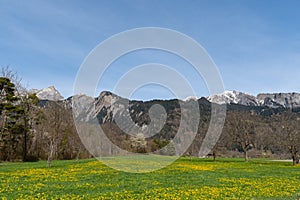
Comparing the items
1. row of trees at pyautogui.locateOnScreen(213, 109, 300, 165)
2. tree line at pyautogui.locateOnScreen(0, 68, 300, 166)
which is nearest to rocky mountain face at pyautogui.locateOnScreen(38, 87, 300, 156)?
tree line at pyautogui.locateOnScreen(0, 68, 300, 166)

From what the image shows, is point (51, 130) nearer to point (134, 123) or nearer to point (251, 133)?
point (134, 123)

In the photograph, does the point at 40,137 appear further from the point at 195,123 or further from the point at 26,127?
the point at 195,123

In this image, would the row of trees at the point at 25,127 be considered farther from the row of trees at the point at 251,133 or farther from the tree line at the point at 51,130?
the row of trees at the point at 251,133

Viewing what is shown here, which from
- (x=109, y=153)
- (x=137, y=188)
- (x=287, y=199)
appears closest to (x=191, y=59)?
(x=137, y=188)

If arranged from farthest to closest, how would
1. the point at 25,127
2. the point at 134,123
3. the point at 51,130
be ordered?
the point at 134,123, the point at 25,127, the point at 51,130

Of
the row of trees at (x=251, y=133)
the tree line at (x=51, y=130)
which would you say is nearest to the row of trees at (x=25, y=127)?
the tree line at (x=51, y=130)

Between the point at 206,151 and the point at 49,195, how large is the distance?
187 feet

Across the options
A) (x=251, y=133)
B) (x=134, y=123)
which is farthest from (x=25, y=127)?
(x=251, y=133)

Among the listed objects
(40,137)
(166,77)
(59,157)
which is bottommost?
(59,157)

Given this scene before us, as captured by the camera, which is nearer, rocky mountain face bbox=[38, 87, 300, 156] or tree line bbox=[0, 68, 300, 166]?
tree line bbox=[0, 68, 300, 166]

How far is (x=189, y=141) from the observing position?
228ft

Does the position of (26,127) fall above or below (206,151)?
above

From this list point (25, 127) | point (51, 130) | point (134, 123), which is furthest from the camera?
point (134, 123)

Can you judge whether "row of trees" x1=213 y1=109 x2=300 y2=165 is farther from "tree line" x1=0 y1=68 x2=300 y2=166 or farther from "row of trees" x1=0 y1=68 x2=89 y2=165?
"row of trees" x1=0 y1=68 x2=89 y2=165
